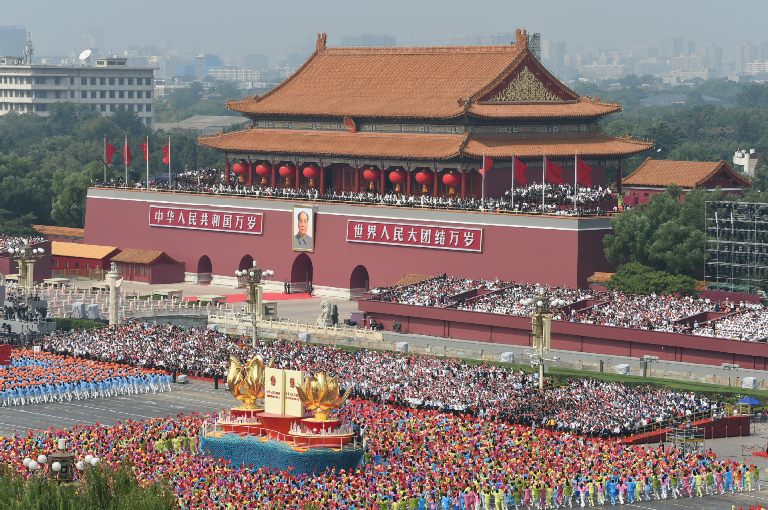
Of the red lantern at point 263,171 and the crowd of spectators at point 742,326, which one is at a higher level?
the red lantern at point 263,171

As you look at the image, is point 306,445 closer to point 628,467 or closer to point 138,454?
point 138,454

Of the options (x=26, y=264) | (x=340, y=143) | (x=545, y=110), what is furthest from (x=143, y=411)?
(x=545, y=110)

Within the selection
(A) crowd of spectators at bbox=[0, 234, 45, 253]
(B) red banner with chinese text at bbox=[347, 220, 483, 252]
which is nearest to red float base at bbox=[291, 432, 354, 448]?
(B) red banner with chinese text at bbox=[347, 220, 483, 252]

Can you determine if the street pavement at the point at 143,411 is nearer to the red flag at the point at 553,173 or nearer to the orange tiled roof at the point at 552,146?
the red flag at the point at 553,173

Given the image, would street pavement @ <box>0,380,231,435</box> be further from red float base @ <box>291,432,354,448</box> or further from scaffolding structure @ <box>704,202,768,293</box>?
scaffolding structure @ <box>704,202,768,293</box>

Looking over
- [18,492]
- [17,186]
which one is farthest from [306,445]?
[17,186]

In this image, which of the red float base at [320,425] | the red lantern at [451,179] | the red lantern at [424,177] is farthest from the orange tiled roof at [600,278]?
the red float base at [320,425]

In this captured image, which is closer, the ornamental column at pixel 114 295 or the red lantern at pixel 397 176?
the ornamental column at pixel 114 295
